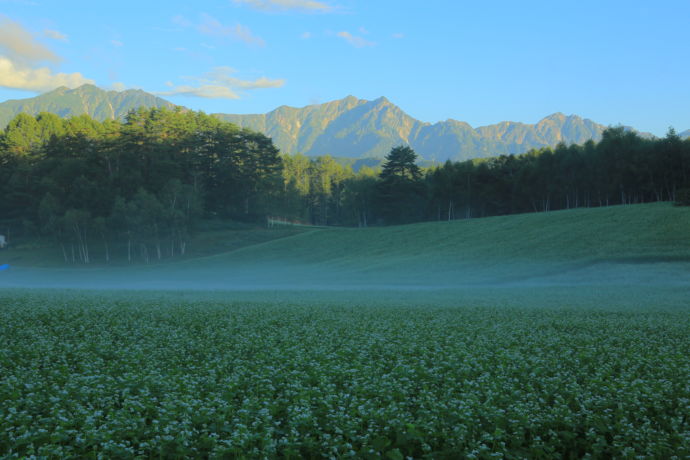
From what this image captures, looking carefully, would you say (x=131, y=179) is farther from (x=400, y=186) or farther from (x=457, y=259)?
(x=457, y=259)

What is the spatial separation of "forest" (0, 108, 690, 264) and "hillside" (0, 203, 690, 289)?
9213mm

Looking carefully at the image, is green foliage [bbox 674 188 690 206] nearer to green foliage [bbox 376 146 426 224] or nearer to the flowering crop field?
the flowering crop field

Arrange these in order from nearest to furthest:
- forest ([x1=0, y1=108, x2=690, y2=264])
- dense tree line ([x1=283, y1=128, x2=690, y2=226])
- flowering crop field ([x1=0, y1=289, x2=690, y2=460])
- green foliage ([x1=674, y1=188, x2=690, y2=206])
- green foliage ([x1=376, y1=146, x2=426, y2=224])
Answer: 1. flowering crop field ([x1=0, y1=289, x2=690, y2=460])
2. green foliage ([x1=674, y1=188, x2=690, y2=206])
3. forest ([x1=0, y1=108, x2=690, y2=264])
4. dense tree line ([x1=283, y1=128, x2=690, y2=226])
5. green foliage ([x1=376, y1=146, x2=426, y2=224])

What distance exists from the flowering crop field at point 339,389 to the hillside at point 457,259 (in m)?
25.4

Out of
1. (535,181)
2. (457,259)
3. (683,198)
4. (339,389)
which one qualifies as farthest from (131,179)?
(339,389)

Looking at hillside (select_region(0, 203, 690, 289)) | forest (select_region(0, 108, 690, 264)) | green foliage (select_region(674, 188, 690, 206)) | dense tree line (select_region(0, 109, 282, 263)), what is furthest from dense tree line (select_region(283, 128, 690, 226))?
hillside (select_region(0, 203, 690, 289))

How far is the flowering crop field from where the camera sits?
6.48m

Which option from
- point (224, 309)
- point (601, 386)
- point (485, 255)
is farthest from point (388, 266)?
point (601, 386)

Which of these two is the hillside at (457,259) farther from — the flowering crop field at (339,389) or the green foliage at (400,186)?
the flowering crop field at (339,389)

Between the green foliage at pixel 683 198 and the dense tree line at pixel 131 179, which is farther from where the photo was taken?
the dense tree line at pixel 131 179

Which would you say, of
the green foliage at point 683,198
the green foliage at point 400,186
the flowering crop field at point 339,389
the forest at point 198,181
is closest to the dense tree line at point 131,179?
the forest at point 198,181

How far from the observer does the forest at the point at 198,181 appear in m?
73.1

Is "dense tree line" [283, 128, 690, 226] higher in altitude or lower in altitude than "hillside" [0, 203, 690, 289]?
higher

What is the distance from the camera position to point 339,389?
9.09 meters
